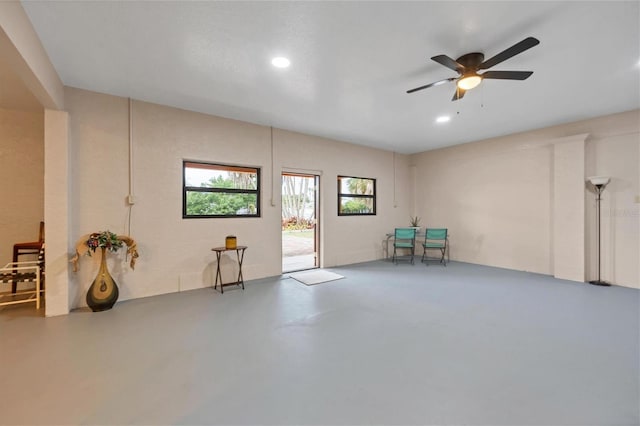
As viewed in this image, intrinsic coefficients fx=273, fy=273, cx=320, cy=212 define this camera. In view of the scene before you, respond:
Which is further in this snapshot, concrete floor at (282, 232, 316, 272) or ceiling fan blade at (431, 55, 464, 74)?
concrete floor at (282, 232, 316, 272)

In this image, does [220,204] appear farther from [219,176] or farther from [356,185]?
[356,185]

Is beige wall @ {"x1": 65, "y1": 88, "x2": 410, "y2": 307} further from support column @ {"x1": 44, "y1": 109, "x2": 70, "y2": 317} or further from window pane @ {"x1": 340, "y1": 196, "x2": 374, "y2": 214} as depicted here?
window pane @ {"x1": 340, "y1": 196, "x2": 374, "y2": 214}

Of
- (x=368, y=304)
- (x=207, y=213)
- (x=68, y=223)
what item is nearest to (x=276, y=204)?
(x=207, y=213)

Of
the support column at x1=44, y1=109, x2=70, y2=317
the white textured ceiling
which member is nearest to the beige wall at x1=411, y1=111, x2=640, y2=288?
the white textured ceiling

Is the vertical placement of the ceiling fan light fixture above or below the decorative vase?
above

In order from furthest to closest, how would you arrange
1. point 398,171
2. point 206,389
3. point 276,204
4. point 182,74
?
point 398,171 → point 276,204 → point 182,74 → point 206,389

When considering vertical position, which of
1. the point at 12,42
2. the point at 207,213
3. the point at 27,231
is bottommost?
the point at 27,231

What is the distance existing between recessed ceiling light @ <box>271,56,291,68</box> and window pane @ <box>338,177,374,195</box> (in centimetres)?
335

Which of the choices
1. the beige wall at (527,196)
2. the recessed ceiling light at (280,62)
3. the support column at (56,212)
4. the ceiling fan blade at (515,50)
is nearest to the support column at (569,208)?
the beige wall at (527,196)

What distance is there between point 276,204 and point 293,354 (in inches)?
120

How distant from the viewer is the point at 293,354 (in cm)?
229

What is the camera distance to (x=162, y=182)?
12.9ft

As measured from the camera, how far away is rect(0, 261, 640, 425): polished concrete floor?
64.7 inches

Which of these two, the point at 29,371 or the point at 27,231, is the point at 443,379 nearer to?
the point at 29,371
